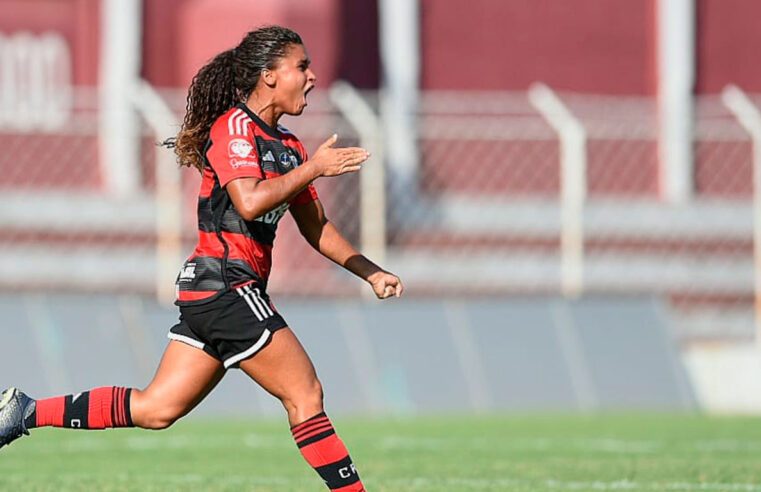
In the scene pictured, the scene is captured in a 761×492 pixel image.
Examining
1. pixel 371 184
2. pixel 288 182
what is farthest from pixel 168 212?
pixel 288 182

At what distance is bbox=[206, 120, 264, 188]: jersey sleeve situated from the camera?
629cm

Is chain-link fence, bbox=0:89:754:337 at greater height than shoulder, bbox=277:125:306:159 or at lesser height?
lesser

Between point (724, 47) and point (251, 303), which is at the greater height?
point (251, 303)

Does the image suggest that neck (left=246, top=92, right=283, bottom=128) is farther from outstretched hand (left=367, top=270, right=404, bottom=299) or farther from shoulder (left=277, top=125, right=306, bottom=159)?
outstretched hand (left=367, top=270, right=404, bottom=299)

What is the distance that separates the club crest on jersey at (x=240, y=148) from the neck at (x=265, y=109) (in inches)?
11.0

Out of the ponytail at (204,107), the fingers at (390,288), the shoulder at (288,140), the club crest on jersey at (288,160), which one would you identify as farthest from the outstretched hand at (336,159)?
the ponytail at (204,107)

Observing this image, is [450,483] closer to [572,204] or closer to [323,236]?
[323,236]

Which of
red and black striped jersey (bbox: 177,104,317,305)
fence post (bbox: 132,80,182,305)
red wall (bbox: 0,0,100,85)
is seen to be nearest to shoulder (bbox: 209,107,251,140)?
red and black striped jersey (bbox: 177,104,317,305)

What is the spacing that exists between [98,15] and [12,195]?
114 inches

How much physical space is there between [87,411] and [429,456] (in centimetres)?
331

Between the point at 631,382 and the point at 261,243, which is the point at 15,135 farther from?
the point at 261,243

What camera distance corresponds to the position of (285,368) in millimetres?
6371

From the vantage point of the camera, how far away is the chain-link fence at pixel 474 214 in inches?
657

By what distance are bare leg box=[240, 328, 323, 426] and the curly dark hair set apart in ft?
2.59
